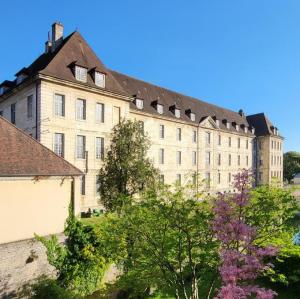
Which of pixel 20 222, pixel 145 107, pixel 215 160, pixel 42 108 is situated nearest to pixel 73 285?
pixel 20 222

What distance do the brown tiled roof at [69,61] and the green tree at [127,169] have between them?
6633 mm

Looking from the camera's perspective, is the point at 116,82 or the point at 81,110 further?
the point at 116,82

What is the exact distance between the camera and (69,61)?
26953 mm

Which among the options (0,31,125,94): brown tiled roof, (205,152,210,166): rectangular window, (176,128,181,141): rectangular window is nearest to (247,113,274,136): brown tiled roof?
(205,152,210,166): rectangular window

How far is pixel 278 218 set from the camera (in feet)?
29.5

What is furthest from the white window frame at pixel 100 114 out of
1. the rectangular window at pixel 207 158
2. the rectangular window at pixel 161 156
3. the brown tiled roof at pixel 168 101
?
the rectangular window at pixel 207 158

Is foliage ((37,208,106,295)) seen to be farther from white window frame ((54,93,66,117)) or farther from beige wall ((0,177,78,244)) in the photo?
white window frame ((54,93,66,117))

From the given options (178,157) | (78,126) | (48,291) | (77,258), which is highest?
(78,126)

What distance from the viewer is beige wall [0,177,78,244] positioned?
13461 mm

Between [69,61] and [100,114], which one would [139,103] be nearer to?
[100,114]

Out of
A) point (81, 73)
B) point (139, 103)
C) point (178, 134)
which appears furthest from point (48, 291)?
point (178, 134)

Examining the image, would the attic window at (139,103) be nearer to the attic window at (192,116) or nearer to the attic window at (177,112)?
the attic window at (177,112)

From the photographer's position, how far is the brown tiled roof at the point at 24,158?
13.9 metres

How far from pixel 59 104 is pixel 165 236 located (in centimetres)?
1894
